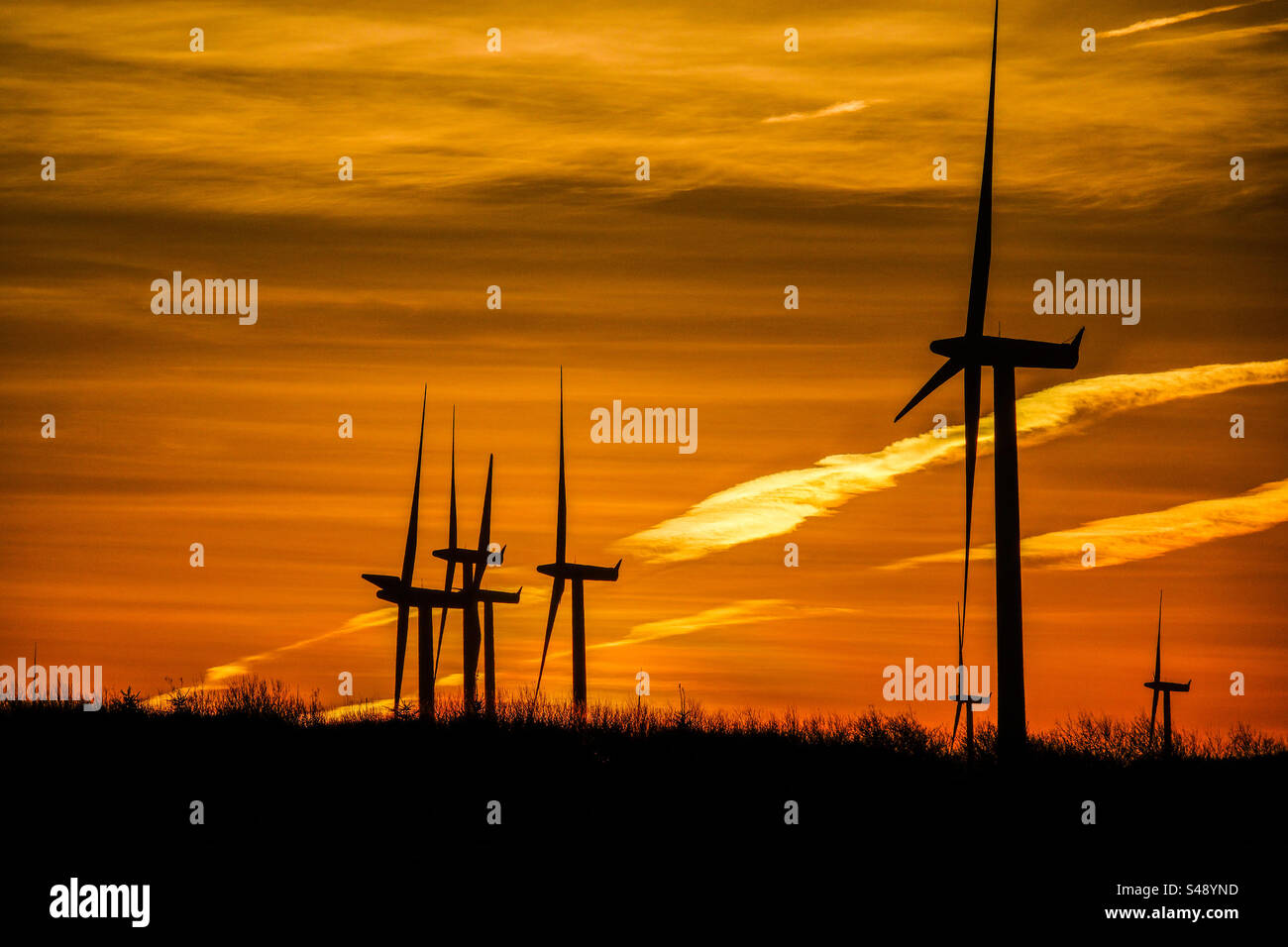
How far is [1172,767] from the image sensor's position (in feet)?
173

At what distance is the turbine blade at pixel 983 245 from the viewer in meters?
47.4

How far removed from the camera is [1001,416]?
46.7 m

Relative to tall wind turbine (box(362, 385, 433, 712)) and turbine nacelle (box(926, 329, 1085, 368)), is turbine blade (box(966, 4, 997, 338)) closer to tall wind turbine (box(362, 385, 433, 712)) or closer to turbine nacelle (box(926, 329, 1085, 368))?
turbine nacelle (box(926, 329, 1085, 368))

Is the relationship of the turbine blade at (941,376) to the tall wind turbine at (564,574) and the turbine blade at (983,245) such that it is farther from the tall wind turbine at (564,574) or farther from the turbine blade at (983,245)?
the tall wind turbine at (564,574)

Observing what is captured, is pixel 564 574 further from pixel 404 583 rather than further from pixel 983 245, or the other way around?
pixel 983 245

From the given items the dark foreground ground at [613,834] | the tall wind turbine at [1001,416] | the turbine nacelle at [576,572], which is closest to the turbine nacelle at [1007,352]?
the tall wind turbine at [1001,416]

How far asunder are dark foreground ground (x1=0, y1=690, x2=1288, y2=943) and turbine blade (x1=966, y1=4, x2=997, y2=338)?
1259 cm

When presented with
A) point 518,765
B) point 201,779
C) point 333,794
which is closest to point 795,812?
point 518,765

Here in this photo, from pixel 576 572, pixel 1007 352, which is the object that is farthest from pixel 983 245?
pixel 576 572

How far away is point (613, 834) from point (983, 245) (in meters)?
18.9

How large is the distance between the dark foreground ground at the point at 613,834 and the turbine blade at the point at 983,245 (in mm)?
12589
